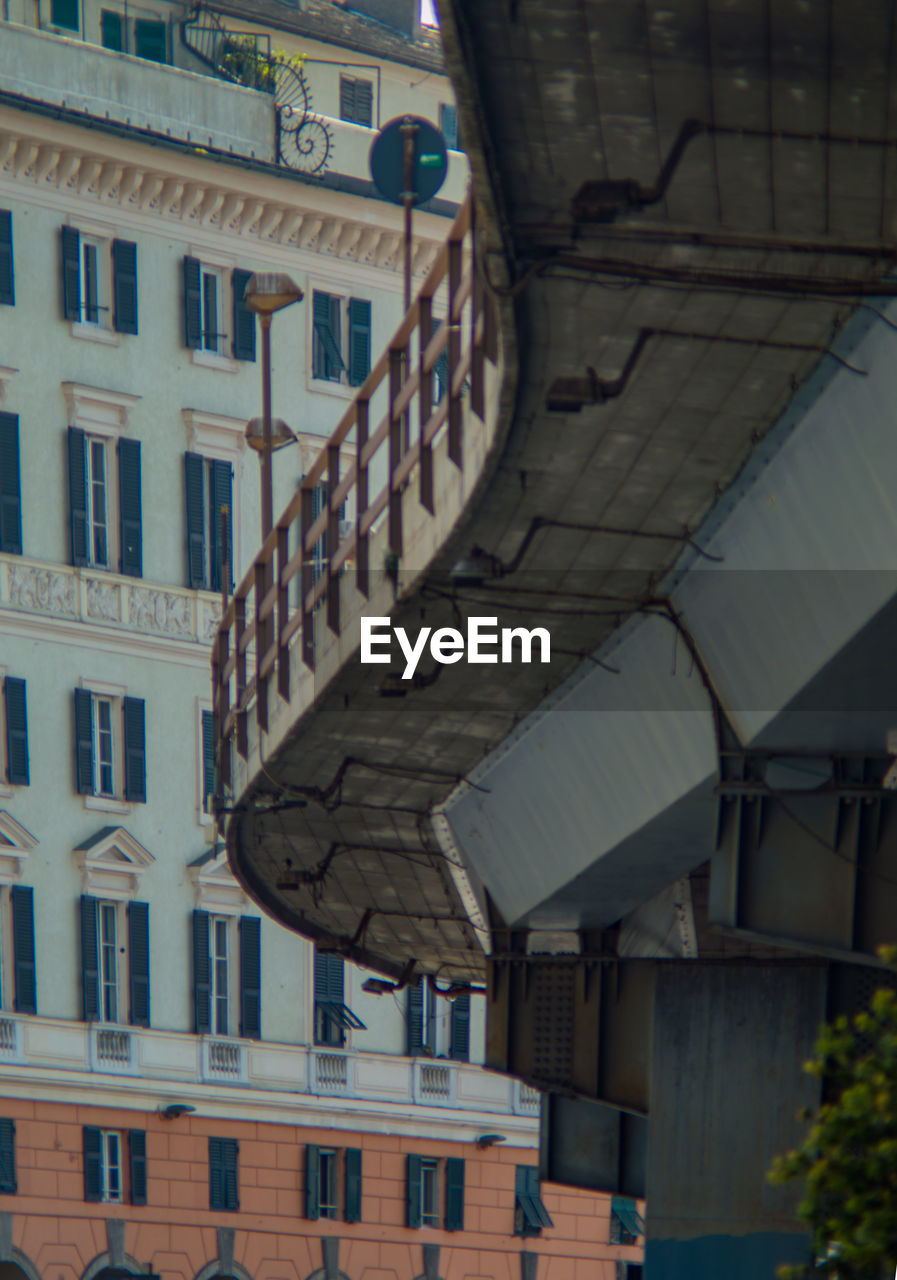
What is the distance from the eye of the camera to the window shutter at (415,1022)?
186 feet

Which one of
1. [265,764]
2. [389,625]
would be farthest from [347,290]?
[389,625]

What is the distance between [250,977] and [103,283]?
1308cm

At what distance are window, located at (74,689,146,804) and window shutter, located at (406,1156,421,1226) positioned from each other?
29.1 ft

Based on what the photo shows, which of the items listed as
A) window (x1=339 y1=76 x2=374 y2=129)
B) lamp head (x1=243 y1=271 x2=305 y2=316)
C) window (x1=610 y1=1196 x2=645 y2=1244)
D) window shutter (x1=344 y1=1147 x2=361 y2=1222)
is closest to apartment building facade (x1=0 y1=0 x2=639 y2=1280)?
window shutter (x1=344 y1=1147 x2=361 y2=1222)

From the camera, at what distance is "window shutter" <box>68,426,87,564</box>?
5225 centimetres

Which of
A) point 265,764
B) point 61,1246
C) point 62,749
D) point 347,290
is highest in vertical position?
point 347,290

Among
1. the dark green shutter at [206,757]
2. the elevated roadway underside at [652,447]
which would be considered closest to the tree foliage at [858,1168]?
the elevated roadway underside at [652,447]

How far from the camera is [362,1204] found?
54688 millimetres

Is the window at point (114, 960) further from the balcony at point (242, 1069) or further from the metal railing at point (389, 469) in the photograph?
the metal railing at point (389, 469)

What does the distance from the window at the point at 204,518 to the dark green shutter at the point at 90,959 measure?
21.0 ft

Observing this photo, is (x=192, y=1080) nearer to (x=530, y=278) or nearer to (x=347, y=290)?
(x=347, y=290)

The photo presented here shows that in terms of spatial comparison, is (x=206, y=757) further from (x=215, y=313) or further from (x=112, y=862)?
(x=215, y=313)

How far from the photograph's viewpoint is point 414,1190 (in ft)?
182

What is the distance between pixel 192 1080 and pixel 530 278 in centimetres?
3867
